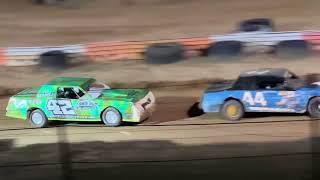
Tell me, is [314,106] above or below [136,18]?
below

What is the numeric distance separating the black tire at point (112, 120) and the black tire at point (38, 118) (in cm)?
121

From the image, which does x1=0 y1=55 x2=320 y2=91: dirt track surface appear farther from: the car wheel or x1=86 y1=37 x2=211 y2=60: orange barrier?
the car wheel

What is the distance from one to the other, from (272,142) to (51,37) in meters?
15.9

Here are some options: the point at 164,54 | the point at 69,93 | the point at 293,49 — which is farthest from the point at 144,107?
the point at 293,49

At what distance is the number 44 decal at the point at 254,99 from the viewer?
1170 cm

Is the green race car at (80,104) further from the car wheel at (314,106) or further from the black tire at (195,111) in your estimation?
the car wheel at (314,106)

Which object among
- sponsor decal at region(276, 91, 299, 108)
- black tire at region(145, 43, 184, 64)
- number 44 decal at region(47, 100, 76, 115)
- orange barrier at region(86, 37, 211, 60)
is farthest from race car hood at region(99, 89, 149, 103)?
orange barrier at region(86, 37, 211, 60)

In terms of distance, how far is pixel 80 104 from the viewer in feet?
40.1

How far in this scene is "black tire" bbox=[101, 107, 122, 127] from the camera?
1184 centimetres

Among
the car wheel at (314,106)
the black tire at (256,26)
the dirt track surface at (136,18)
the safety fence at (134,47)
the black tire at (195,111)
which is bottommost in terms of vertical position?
the black tire at (195,111)

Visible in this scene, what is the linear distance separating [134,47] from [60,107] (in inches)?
211

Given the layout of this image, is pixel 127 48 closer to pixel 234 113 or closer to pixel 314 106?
pixel 234 113

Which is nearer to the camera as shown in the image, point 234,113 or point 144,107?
point 234,113

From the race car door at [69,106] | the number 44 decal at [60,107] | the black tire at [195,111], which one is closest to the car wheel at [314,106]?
the black tire at [195,111]
